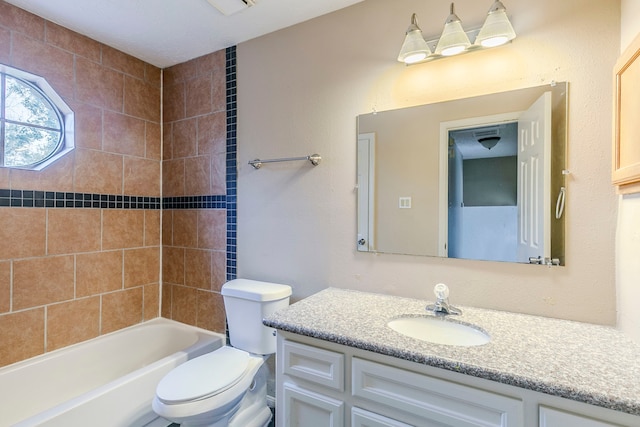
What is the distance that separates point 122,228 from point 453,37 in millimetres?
2360

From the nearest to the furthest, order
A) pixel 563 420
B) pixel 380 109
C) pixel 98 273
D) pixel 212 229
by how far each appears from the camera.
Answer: pixel 563 420 → pixel 380 109 → pixel 98 273 → pixel 212 229

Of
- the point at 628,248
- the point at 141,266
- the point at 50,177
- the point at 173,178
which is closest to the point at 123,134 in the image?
the point at 173,178

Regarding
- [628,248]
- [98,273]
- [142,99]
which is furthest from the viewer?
[142,99]

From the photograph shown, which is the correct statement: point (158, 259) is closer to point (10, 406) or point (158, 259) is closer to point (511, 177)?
point (10, 406)

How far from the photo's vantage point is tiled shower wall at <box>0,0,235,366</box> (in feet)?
5.57

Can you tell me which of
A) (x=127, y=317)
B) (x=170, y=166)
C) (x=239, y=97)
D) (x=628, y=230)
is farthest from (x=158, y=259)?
(x=628, y=230)

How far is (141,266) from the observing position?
2.29 metres

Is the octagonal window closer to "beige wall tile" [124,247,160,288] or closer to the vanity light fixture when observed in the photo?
"beige wall tile" [124,247,160,288]

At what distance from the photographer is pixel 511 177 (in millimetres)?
1285

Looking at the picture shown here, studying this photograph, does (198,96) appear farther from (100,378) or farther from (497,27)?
(100,378)

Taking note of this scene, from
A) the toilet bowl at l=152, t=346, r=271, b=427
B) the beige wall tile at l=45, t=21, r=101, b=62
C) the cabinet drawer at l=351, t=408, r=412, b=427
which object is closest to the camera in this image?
the cabinet drawer at l=351, t=408, r=412, b=427

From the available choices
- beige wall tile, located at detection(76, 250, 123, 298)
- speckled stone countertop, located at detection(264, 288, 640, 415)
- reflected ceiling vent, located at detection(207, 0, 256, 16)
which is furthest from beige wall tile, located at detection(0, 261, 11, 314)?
reflected ceiling vent, located at detection(207, 0, 256, 16)

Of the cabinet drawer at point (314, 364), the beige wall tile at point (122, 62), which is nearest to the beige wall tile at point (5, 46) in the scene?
the beige wall tile at point (122, 62)

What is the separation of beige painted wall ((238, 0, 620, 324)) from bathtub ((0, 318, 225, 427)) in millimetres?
778
